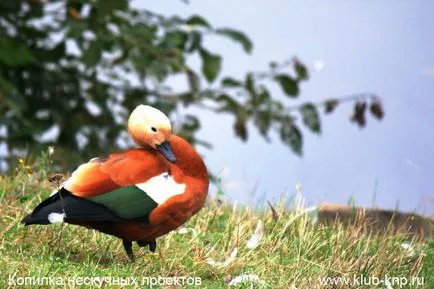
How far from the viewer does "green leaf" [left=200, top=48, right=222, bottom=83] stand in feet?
25.6

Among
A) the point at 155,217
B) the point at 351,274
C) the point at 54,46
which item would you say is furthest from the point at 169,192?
the point at 54,46

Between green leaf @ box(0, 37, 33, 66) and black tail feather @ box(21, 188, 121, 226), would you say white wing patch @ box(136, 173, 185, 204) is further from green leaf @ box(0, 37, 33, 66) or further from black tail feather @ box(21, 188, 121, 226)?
green leaf @ box(0, 37, 33, 66)

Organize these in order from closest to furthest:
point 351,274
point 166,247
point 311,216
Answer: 1. point 351,274
2. point 166,247
3. point 311,216

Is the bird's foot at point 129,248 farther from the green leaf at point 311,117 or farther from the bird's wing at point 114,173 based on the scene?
the green leaf at point 311,117

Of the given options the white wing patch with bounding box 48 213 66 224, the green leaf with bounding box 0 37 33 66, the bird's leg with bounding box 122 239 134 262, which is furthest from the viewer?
the green leaf with bounding box 0 37 33 66

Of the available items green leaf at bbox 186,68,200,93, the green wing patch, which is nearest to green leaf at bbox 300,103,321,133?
green leaf at bbox 186,68,200,93

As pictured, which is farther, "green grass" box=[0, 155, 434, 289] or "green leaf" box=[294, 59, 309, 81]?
"green leaf" box=[294, 59, 309, 81]

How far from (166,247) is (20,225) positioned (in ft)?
2.51

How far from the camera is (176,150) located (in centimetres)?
470

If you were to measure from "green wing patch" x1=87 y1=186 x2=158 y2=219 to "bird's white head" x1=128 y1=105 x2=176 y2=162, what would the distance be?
22cm

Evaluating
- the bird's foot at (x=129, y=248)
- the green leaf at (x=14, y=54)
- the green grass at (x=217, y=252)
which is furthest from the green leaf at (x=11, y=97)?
→ the bird's foot at (x=129, y=248)

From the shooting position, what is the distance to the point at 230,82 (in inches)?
313

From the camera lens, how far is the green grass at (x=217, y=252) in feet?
15.9

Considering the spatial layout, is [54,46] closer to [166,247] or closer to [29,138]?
[29,138]
